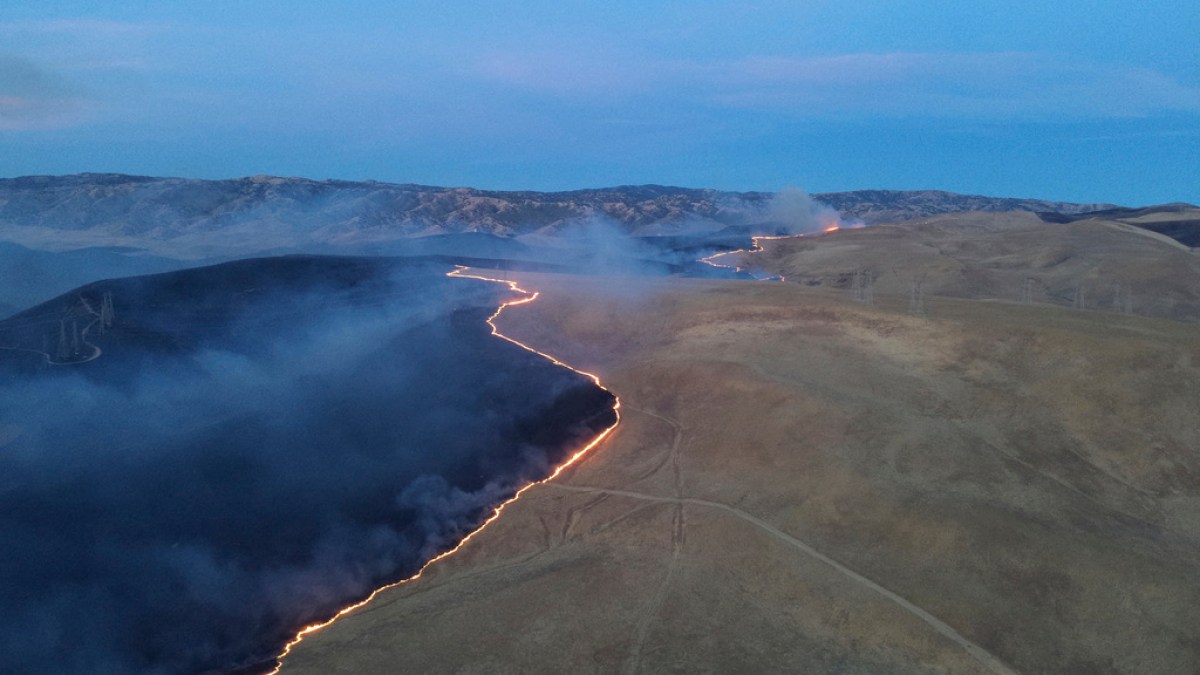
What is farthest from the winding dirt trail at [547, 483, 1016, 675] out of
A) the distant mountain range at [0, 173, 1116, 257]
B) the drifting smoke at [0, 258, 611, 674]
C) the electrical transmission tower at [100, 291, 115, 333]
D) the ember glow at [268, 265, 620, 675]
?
the distant mountain range at [0, 173, 1116, 257]

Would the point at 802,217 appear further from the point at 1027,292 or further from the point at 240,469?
the point at 240,469

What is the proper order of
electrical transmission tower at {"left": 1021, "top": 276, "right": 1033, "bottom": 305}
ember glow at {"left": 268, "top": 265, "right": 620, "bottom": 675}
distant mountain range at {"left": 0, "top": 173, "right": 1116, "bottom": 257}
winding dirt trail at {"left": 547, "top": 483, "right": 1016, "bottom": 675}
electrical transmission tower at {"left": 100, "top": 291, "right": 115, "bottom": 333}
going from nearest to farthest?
winding dirt trail at {"left": 547, "top": 483, "right": 1016, "bottom": 675}
ember glow at {"left": 268, "top": 265, "right": 620, "bottom": 675}
electrical transmission tower at {"left": 100, "top": 291, "right": 115, "bottom": 333}
electrical transmission tower at {"left": 1021, "top": 276, "right": 1033, "bottom": 305}
distant mountain range at {"left": 0, "top": 173, "right": 1116, "bottom": 257}

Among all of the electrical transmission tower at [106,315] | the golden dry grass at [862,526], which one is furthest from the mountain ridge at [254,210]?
the golden dry grass at [862,526]

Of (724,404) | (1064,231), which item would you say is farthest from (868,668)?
(1064,231)

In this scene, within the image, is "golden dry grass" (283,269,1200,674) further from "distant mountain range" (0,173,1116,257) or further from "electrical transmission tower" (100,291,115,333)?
"distant mountain range" (0,173,1116,257)

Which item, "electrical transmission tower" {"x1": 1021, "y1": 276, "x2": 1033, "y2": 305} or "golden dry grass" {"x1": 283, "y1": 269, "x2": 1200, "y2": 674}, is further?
"electrical transmission tower" {"x1": 1021, "y1": 276, "x2": 1033, "y2": 305}

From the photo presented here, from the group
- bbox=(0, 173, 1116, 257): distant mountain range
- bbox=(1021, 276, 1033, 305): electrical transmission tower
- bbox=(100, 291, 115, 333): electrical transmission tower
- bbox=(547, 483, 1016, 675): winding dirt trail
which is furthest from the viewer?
bbox=(0, 173, 1116, 257): distant mountain range

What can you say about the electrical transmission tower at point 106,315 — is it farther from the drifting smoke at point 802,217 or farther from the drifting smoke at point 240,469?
the drifting smoke at point 802,217
